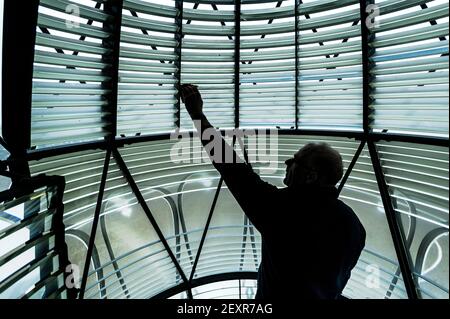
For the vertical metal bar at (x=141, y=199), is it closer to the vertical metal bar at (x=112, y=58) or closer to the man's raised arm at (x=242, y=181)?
the vertical metal bar at (x=112, y=58)

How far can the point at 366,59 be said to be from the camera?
6195mm

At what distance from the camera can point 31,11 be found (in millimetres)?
4262

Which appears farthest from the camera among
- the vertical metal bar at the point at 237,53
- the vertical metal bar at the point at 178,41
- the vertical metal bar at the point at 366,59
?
the vertical metal bar at the point at 237,53

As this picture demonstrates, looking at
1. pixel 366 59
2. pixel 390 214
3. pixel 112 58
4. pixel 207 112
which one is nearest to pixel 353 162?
pixel 390 214

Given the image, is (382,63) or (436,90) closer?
(436,90)

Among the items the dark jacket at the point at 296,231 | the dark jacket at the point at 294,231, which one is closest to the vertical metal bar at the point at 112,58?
the dark jacket at the point at 294,231

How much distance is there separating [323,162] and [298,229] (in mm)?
516

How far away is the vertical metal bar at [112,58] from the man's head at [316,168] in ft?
16.6

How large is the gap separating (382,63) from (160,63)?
4629 mm

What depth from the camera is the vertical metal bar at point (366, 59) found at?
5863 mm

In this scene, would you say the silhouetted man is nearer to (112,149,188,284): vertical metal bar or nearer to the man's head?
the man's head

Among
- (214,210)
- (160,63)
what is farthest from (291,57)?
(214,210)

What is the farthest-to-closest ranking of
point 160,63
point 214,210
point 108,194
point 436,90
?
point 214,210
point 108,194
point 160,63
point 436,90
